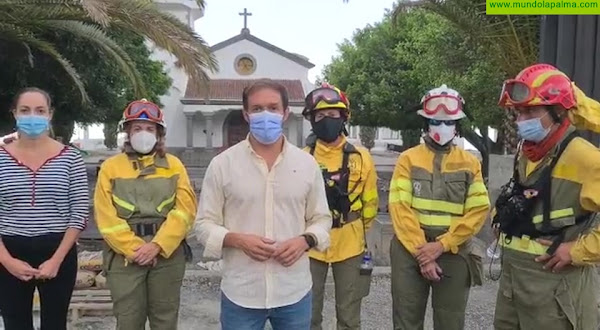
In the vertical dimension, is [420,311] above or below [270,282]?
below

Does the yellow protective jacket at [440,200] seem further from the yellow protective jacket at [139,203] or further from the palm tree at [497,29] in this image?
the palm tree at [497,29]

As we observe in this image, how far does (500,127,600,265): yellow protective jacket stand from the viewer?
2.96 meters

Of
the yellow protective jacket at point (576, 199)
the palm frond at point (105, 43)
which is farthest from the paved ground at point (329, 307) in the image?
the palm frond at point (105, 43)

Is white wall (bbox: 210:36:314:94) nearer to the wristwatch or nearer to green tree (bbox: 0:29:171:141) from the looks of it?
green tree (bbox: 0:29:171:141)

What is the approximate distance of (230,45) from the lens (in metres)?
37.2

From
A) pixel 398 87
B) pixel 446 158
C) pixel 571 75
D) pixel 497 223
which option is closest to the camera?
pixel 497 223

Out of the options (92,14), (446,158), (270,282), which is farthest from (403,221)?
(92,14)

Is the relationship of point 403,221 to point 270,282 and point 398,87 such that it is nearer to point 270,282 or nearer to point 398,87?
point 270,282

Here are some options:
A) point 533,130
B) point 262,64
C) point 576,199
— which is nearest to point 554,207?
point 576,199

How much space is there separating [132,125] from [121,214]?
1.86 ft

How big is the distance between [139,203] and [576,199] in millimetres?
2503

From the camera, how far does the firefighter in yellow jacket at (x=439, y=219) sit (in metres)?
3.96

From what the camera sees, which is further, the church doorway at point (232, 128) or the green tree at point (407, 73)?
the church doorway at point (232, 128)

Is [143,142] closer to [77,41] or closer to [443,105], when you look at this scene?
[443,105]
